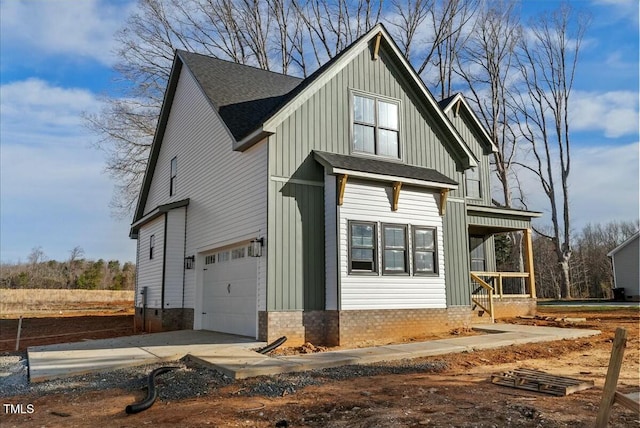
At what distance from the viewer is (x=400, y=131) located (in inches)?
514

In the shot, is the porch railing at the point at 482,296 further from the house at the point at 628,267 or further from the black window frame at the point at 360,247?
the house at the point at 628,267

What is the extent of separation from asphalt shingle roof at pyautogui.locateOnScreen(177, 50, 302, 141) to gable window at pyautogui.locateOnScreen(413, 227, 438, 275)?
509cm

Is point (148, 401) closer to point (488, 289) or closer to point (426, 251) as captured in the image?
point (426, 251)

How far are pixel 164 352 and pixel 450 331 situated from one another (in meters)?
7.16

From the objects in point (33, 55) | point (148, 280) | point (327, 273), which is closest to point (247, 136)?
point (327, 273)

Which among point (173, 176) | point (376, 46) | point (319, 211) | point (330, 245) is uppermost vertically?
point (376, 46)

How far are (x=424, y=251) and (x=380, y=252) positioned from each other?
1458mm

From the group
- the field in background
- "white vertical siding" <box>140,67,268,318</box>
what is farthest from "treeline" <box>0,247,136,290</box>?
"white vertical siding" <box>140,67,268,318</box>

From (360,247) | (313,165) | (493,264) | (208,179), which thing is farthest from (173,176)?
(493,264)

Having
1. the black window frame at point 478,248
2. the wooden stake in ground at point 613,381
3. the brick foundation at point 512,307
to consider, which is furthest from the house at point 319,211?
the wooden stake in ground at point 613,381

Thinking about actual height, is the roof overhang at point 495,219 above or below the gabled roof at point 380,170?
below

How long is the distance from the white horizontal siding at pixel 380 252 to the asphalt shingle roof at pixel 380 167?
36 cm

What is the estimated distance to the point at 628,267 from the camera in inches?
1417

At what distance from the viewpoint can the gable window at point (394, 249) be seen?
11.5 m
